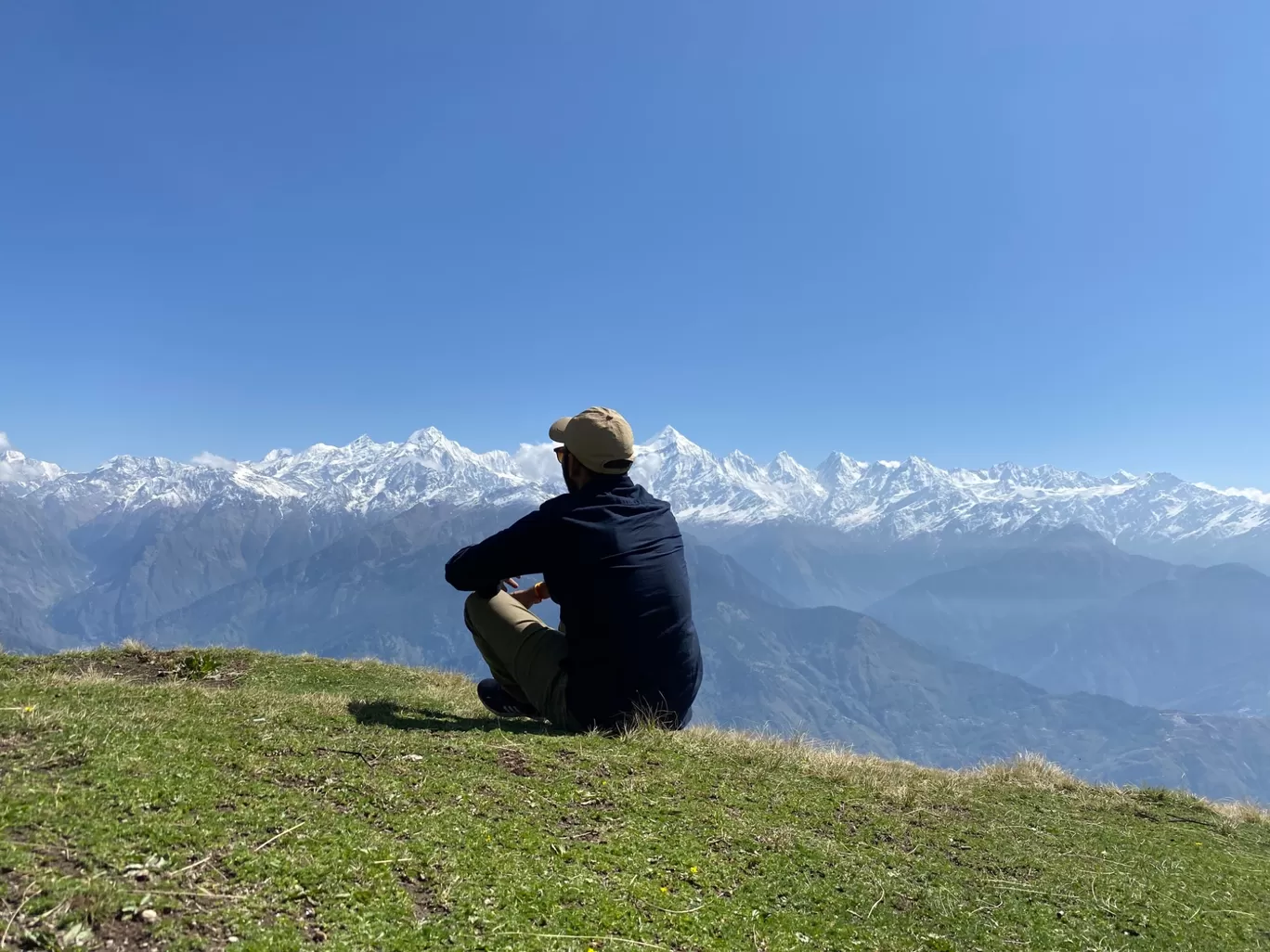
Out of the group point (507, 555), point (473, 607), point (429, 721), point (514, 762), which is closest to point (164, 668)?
point (429, 721)

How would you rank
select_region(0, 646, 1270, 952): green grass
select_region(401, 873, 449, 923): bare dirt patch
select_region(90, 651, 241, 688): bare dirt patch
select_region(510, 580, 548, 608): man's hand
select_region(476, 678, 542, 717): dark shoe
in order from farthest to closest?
1. select_region(90, 651, 241, 688): bare dirt patch
2. select_region(476, 678, 542, 717): dark shoe
3. select_region(510, 580, 548, 608): man's hand
4. select_region(401, 873, 449, 923): bare dirt patch
5. select_region(0, 646, 1270, 952): green grass

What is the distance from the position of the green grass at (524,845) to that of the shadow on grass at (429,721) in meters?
0.07

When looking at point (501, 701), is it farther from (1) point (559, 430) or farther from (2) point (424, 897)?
(2) point (424, 897)

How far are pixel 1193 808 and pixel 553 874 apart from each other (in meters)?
8.65

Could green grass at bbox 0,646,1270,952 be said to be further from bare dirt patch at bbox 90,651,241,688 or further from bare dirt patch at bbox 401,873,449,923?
bare dirt patch at bbox 90,651,241,688

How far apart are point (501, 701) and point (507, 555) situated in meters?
2.47

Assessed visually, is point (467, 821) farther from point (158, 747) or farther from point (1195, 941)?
point (1195, 941)

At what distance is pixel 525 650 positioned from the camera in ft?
23.7

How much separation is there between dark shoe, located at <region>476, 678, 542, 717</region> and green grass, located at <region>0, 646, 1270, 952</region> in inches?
12.8

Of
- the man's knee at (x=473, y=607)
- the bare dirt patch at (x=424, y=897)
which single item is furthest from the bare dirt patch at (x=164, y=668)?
the bare dirt patch at (x=424, y=897)

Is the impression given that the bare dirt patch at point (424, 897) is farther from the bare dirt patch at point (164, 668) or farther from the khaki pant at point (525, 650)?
the bare dirt patch at point (164, 668)

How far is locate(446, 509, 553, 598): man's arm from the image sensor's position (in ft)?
20.7

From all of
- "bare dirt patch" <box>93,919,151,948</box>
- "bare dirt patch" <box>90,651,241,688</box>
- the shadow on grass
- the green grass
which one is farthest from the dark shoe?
"bare dirt patch" <box>90,651,241,688</box>

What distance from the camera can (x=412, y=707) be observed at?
8406 millimetres
